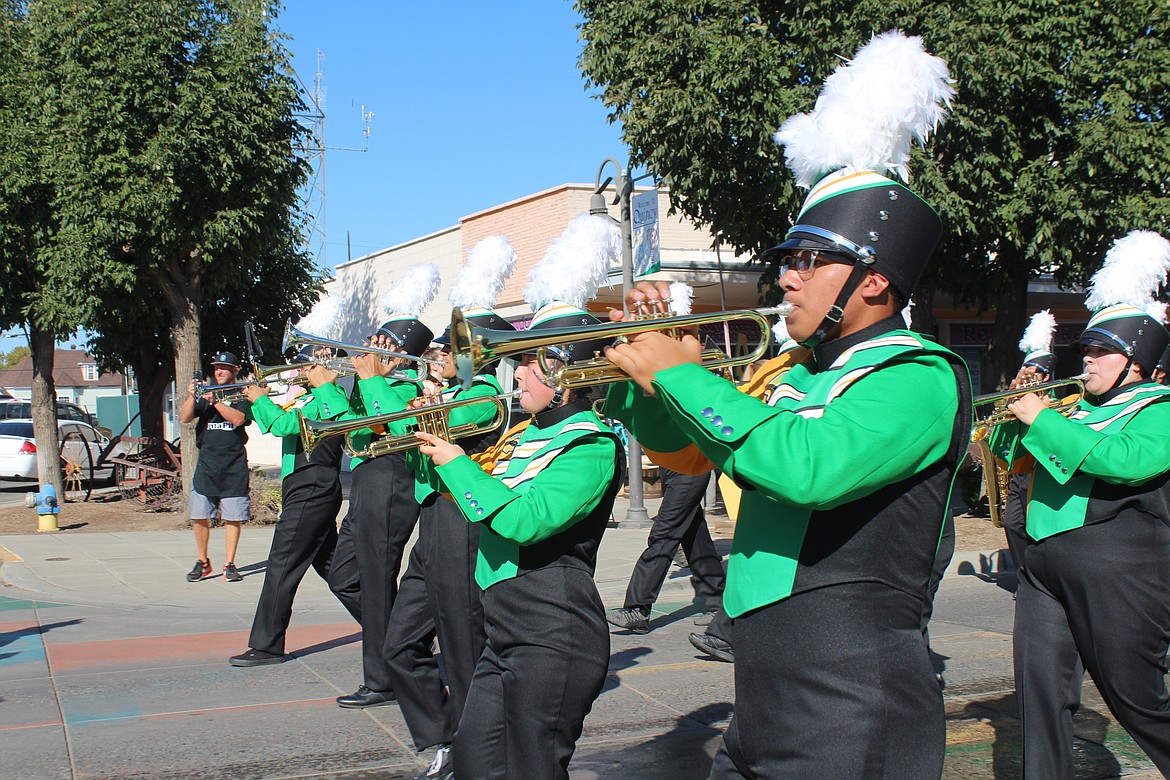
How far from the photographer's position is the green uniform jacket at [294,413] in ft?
20.7

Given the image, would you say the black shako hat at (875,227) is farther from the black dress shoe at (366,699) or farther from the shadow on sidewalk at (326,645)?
the shadow on sidewalk at (326,645)

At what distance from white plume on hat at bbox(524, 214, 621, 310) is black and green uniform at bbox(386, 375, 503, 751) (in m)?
0.49

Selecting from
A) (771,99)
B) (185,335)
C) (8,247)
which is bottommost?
(185,335)

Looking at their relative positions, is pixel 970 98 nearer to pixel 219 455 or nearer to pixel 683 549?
pixel 683 549

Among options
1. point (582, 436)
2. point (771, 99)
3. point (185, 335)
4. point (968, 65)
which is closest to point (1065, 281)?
point (968, 65)

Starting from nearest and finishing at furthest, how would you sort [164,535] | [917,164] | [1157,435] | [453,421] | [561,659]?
[561,659] → [1157,435] → [453,421] → [917,164] → [164,535]

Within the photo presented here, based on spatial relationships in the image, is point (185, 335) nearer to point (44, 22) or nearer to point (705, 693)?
point (44, 22)

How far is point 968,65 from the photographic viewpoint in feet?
39.9

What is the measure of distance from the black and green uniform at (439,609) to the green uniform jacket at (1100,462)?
7.09 feet

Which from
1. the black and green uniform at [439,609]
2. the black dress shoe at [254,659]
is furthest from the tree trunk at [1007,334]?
the black and green uniform at [439,609]

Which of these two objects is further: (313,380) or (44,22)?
(44,22)

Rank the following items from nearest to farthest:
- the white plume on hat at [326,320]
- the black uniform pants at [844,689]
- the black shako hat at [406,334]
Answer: the black uniform pants at [844,689], the black shako hat at [406,334], the white plume on hat at [326,320]

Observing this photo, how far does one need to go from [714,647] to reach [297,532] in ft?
8.92

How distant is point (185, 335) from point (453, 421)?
37.3ft
